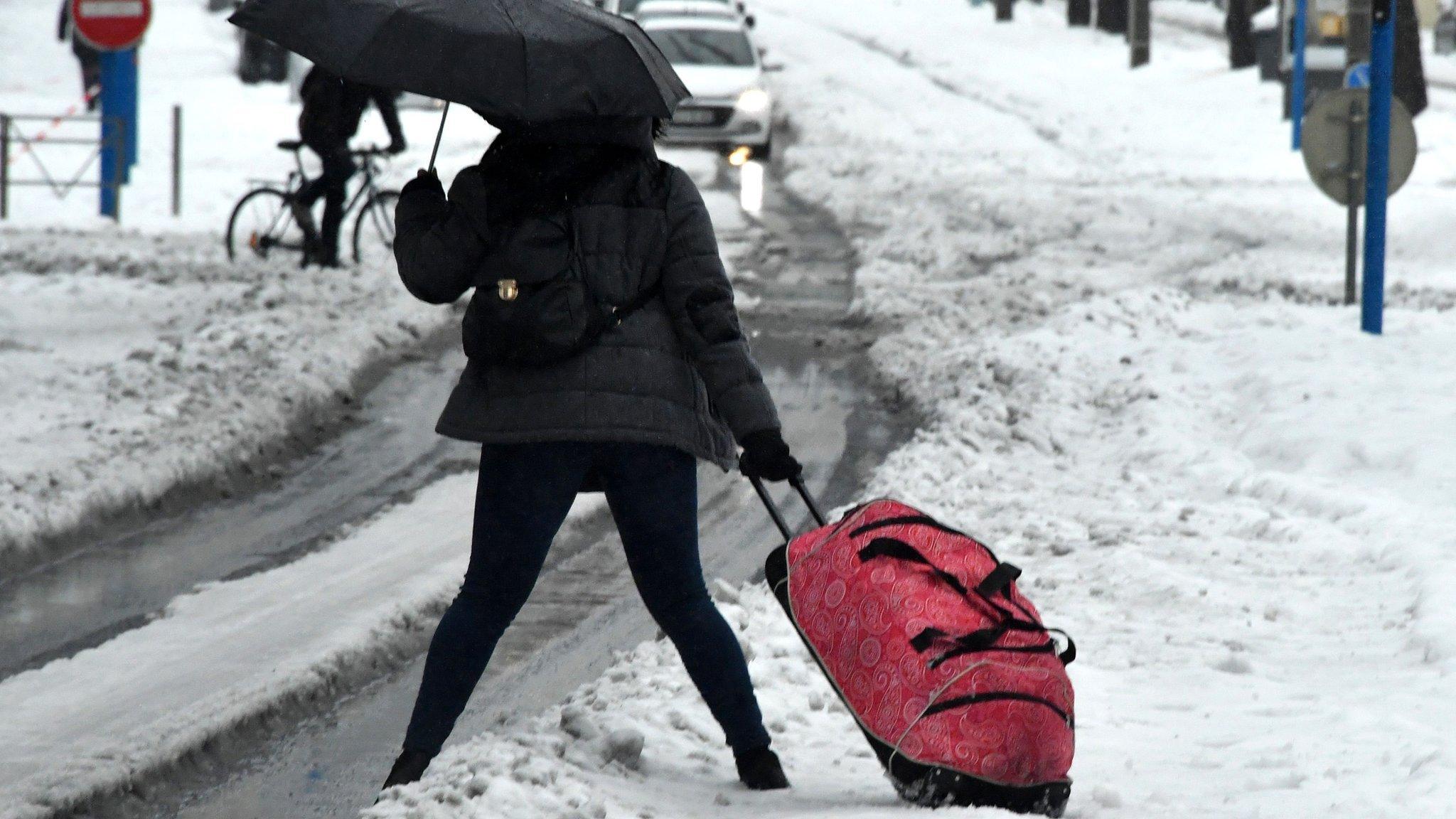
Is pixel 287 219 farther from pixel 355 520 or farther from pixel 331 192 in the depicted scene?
pixel 355 520

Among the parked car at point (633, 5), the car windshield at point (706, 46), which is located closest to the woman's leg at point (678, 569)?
the car windshield at point (706, 46)

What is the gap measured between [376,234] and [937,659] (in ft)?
35.6

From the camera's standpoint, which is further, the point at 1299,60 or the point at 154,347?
the point at 1299,60

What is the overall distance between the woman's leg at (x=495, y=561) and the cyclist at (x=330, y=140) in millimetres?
8269

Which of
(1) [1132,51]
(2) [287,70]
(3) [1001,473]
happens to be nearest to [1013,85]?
(1) [1132,51]

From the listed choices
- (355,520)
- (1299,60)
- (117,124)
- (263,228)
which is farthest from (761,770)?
(1299,60)

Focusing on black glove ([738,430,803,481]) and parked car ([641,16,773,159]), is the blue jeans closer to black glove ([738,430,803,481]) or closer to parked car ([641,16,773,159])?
black glove ([738,430,803,481])

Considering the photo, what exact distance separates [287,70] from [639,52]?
88.5 ft

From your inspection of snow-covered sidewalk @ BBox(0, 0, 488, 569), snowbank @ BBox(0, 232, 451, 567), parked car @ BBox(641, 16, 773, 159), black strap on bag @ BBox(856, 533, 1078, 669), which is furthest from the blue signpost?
black strap on bag @ BBox(856, 533, 1078, 669)

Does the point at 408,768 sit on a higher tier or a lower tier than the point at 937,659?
lower

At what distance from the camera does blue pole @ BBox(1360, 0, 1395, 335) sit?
972 cm

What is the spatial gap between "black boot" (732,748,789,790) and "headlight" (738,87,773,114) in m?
17.1

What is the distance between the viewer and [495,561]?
13.0ft

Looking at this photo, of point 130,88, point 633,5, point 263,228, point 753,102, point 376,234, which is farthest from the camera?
point 633,5
